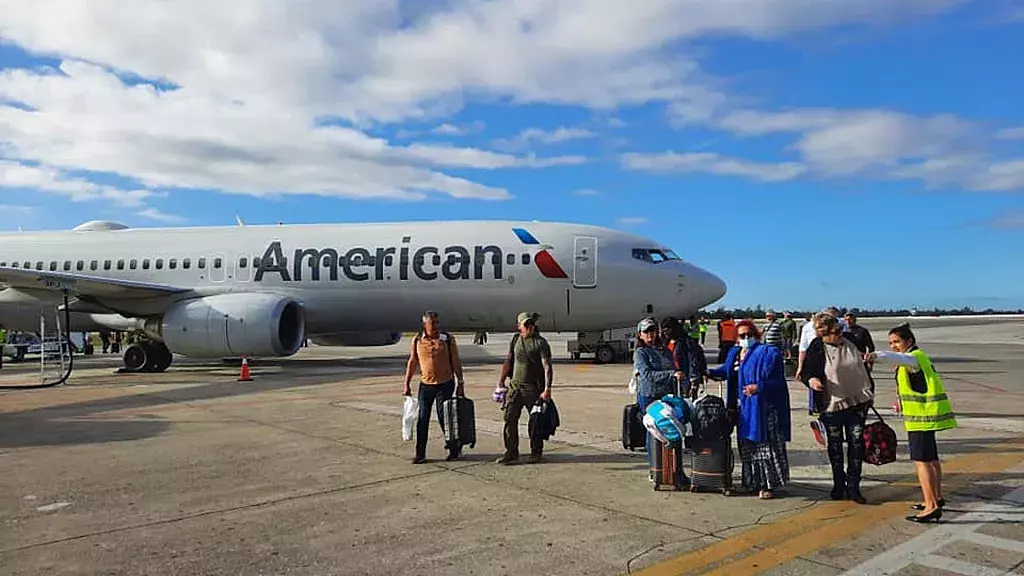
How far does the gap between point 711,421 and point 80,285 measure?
17.0 meters

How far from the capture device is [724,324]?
17.2 m

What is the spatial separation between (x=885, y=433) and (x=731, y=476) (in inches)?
49.9

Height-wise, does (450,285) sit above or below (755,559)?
above

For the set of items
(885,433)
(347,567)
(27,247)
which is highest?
(27,247)

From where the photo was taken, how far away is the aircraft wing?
55.5ft

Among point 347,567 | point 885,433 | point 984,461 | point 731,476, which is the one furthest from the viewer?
point 984,461

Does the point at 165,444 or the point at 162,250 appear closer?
the point at 165,444

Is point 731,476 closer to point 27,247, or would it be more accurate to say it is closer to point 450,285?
point 450,285

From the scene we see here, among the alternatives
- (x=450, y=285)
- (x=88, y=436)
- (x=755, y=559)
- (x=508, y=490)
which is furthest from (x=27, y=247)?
(x=755, y=559)

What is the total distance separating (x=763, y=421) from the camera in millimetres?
6062

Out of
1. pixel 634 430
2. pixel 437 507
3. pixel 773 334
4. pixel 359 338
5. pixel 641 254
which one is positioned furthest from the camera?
pixel 359 338

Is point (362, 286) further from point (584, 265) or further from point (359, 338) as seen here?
point (584, 265)

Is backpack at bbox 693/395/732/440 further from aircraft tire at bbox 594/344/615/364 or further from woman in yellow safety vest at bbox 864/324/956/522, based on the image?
aircraft tire at bbox 594/344/615/364

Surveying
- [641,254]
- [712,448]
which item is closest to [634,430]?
[712,448]
